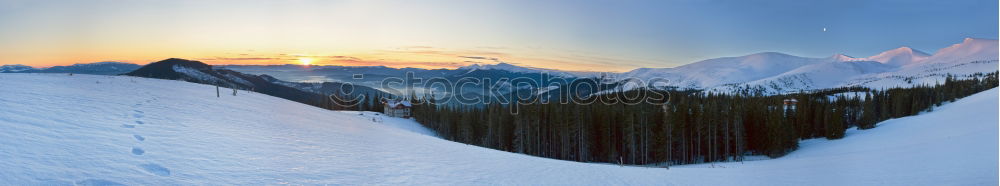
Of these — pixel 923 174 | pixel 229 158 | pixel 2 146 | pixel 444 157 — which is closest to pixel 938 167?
pixel 923 174

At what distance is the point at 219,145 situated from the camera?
897 cm

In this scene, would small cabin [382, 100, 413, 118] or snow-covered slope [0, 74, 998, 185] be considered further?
small cabin [382, 100, 413, 118]

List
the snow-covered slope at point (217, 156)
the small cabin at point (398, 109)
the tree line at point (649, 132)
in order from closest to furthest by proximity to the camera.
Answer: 1. the snow-covered slope at point (217, 156)
2. the tree line at point (649, 132)
3. the small cabin at point (398, 109)

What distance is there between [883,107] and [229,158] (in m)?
121

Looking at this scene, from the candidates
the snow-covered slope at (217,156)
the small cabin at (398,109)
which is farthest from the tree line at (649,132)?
the snow-covered slope at (217,156)

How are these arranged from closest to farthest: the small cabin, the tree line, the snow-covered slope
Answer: the snow-covered slope
the tree line
the small cabin

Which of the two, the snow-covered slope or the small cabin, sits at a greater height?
the snow-covered slope

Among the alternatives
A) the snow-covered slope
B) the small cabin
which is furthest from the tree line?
the snow-covered slope

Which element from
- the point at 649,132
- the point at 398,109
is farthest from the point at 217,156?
the point at 398,109

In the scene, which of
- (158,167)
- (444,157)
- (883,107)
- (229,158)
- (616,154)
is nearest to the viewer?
(158,167)

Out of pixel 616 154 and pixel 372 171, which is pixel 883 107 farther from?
pixel 372 171

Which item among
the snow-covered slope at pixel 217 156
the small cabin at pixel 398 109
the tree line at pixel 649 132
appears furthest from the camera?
the small cabin at pixel 398 109

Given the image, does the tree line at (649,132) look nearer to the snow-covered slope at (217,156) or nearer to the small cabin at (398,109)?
the small cabin at (398,109)

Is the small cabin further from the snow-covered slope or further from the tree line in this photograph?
the snow-covered slope
